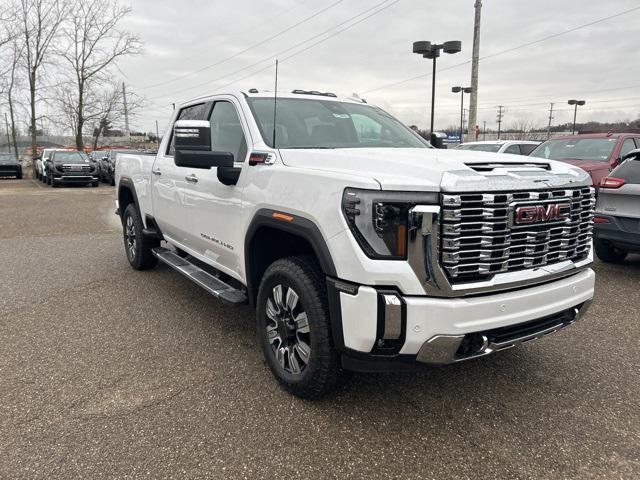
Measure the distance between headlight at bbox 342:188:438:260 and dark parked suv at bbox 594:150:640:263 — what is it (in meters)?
4.32

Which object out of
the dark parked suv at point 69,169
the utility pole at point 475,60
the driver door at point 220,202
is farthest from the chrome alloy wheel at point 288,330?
the dark parked suv at point 69,169

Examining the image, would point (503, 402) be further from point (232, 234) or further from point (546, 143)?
point (546, 143)

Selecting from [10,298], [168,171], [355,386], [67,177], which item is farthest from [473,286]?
[67,177]

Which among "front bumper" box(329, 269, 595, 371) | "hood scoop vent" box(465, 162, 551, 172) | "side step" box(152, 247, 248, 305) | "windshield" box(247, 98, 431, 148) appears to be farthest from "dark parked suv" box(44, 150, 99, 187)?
"hood scoop vent" box(465, 162, 551, 172)

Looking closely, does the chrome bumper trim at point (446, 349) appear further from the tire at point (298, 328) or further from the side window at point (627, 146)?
the side window at point (627, 146)

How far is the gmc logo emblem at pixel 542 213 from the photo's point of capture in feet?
8.19

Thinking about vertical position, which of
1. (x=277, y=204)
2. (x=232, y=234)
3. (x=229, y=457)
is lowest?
(x=229, y=457)

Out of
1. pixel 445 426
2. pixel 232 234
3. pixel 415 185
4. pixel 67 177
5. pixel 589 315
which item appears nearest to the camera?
pixel 415 185

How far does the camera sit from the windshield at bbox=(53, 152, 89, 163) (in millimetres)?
20677

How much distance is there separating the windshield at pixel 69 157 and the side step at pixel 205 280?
59.6ft

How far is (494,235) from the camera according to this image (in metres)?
2.44

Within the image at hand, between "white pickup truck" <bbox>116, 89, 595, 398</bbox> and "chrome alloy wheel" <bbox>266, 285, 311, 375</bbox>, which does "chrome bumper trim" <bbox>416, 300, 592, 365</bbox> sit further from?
"chrome alloy wheel" <bbox>266, 285, 311, 375</bbox>

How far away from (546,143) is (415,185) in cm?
946

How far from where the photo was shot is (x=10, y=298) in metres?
5.09
